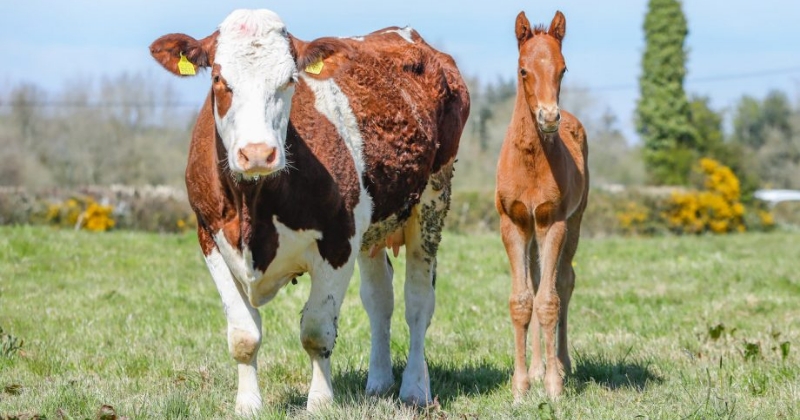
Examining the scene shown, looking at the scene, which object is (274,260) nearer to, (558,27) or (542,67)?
(542,67)

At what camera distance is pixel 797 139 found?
65.0 m

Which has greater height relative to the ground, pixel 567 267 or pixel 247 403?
pixel 567 267

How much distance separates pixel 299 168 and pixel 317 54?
2.03 feet

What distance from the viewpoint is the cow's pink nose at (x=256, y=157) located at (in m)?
4.57

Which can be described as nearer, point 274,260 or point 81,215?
point 274,260

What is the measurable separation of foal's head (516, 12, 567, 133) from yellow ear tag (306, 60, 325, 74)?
1.54 metres

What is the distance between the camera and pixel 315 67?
211 inches

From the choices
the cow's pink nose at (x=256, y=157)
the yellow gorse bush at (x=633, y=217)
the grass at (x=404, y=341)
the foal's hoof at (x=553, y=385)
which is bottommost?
the yellow gorse bush at (x=633, y=217)

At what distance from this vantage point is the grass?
18.0ft

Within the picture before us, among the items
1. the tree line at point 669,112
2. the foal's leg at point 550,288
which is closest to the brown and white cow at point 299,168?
the foal's leg at point 550,288

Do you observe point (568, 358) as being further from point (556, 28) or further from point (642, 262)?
point (642, 262)

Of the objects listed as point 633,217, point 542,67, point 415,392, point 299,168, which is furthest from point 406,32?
point 633,217

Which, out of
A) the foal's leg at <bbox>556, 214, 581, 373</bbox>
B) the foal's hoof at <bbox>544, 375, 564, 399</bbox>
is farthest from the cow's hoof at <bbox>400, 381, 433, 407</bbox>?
the foal's leg at <bbox>556, 214, 581, 373</bbox>

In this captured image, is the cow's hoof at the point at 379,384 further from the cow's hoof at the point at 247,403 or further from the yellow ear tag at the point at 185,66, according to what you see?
the yellow ear tag at the point at 185,66
